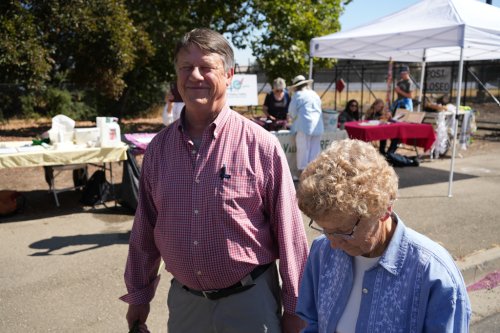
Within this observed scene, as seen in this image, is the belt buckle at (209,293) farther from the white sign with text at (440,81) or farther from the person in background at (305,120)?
the white sign with text at (440,81)

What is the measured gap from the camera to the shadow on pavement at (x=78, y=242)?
5.14 meters

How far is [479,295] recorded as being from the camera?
14.4 feet

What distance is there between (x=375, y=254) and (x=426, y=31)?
6843 millimetres

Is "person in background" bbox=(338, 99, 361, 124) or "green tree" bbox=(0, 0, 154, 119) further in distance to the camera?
"person in background" bbox=(338, 99, 361, 124)

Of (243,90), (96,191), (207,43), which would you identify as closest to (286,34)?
(243,90)

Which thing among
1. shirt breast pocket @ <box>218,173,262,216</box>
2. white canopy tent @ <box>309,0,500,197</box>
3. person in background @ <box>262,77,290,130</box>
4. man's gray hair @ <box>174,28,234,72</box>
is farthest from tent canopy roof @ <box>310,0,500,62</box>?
shirt breast pocket @ <box>218,173,262,216</box>

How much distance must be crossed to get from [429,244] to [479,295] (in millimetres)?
3331

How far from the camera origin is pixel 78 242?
5359mm

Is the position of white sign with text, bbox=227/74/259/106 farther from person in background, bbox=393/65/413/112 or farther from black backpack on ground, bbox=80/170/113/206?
black backpack on ground, bbox=80/170/113/206

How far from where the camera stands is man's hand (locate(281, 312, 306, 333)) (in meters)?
2.11

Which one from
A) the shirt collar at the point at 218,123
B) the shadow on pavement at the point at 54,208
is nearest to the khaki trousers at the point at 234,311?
the shirt collar at the point at 218,123

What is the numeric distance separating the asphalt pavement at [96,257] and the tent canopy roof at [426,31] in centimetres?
241

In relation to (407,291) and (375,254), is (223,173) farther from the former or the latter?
(407,291)

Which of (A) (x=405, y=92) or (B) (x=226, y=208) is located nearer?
(B) (x=226, y=208)
